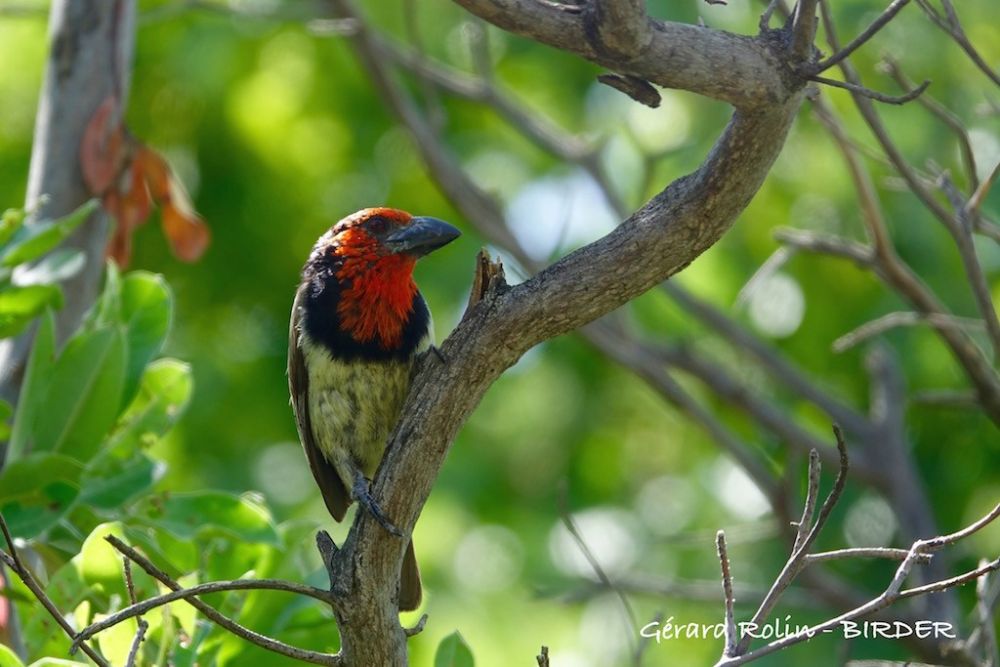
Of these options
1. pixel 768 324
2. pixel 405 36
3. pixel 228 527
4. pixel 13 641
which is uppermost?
pixel 405 36

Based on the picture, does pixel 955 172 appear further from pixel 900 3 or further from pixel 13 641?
pixel 13 641

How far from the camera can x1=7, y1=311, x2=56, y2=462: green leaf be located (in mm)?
3582

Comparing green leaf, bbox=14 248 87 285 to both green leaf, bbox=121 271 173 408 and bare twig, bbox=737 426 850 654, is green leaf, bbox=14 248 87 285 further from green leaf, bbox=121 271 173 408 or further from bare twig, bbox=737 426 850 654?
bare twig, bbox=737 426 850 654

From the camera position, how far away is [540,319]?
2.43m

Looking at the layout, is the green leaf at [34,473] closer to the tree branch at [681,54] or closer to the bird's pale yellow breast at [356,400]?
the bird's pale yellow breast at [356,400]

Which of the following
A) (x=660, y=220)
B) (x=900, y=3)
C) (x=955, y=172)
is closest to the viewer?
(x=900, y=3)

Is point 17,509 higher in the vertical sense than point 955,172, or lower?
lower

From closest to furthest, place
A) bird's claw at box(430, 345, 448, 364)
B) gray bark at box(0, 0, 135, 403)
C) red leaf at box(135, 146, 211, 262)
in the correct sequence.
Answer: bird's claw at box(430, 345, 448, 364)
gray bark at box(0, 0, 135, 403)
red leaf at box(135, 146, 211, 262)

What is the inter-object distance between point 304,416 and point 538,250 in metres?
1.94

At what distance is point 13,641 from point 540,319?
187 centimetres

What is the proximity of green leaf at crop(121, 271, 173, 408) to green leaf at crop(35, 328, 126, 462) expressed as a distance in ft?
0.41

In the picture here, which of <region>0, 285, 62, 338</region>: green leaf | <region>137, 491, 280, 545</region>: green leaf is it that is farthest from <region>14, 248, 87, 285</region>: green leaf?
<region>137, 491, 280, 545</region>: green leaf

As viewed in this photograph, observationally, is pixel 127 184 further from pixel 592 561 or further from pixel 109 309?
pixel 592 561

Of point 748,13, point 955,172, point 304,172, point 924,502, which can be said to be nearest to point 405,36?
point 304,172
